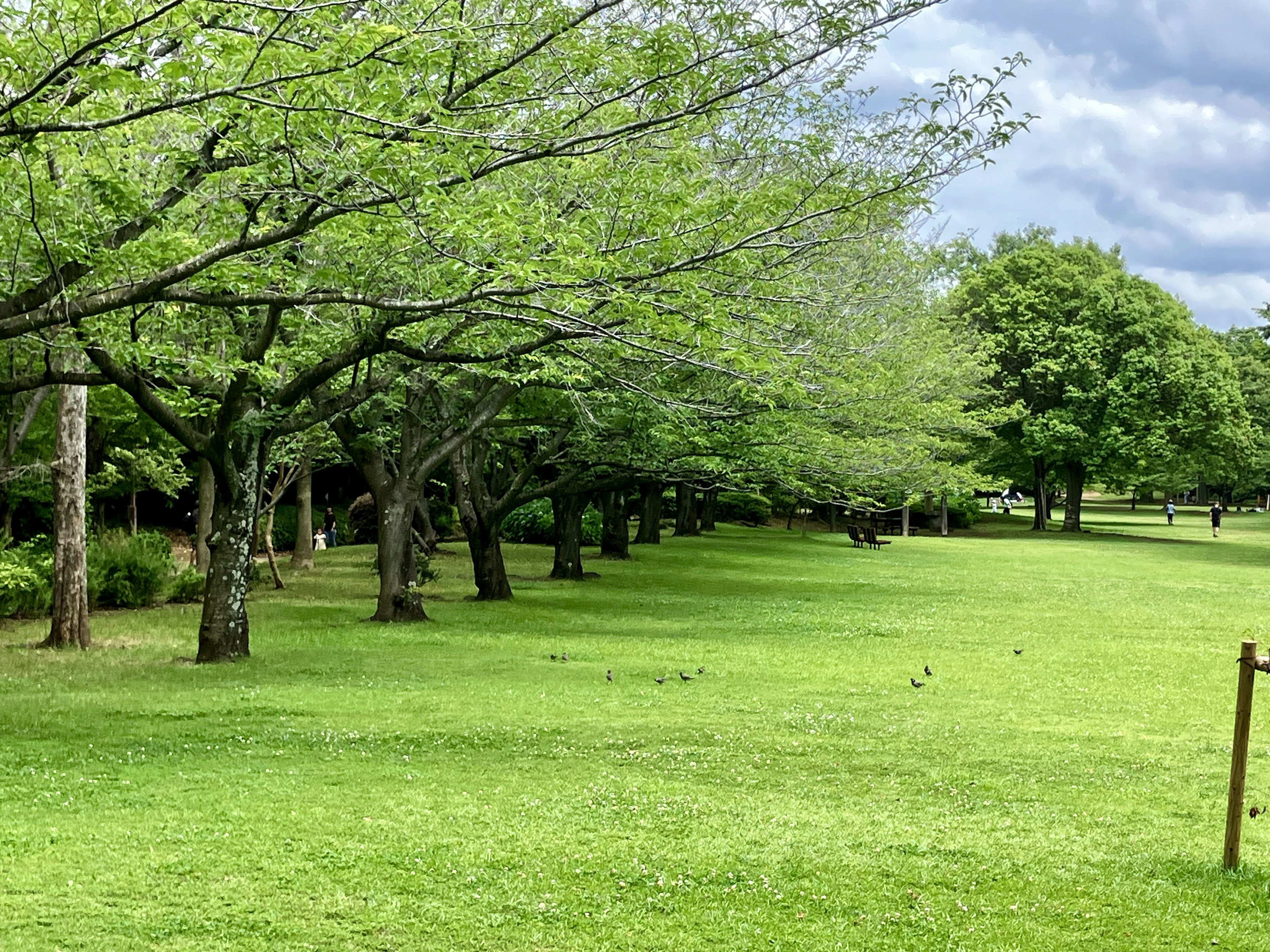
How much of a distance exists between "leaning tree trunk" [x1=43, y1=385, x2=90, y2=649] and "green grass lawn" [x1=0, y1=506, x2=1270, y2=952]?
68 centimetres

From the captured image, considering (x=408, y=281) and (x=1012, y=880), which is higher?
(x=408, y=281)

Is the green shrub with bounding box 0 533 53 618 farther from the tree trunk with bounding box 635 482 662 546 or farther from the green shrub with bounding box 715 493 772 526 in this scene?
the green shrub with bounding box 715 493 772 526

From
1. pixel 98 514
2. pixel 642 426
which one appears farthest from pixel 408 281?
pixel 98 514

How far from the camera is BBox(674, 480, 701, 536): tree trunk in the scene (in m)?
46.3

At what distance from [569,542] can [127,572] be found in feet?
33.3

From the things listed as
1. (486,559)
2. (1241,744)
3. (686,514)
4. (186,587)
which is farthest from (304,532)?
(1241,744)

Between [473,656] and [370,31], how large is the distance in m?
10.7

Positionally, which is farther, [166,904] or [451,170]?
[451,170]

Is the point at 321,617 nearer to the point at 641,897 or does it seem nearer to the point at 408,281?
the point at 408,281

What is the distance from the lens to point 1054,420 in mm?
54344

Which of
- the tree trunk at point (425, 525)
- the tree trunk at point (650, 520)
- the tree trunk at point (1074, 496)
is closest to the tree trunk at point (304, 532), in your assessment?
the tree trunk at point (425, 525)

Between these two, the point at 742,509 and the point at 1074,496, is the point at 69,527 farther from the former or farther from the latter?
the point at 1074,496

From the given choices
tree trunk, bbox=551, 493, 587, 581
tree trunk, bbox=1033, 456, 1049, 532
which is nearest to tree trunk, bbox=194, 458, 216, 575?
tree trunk, bbox=551, 493, 587, 581

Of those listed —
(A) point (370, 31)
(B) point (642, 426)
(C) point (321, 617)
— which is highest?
(A) point (370, 31)
